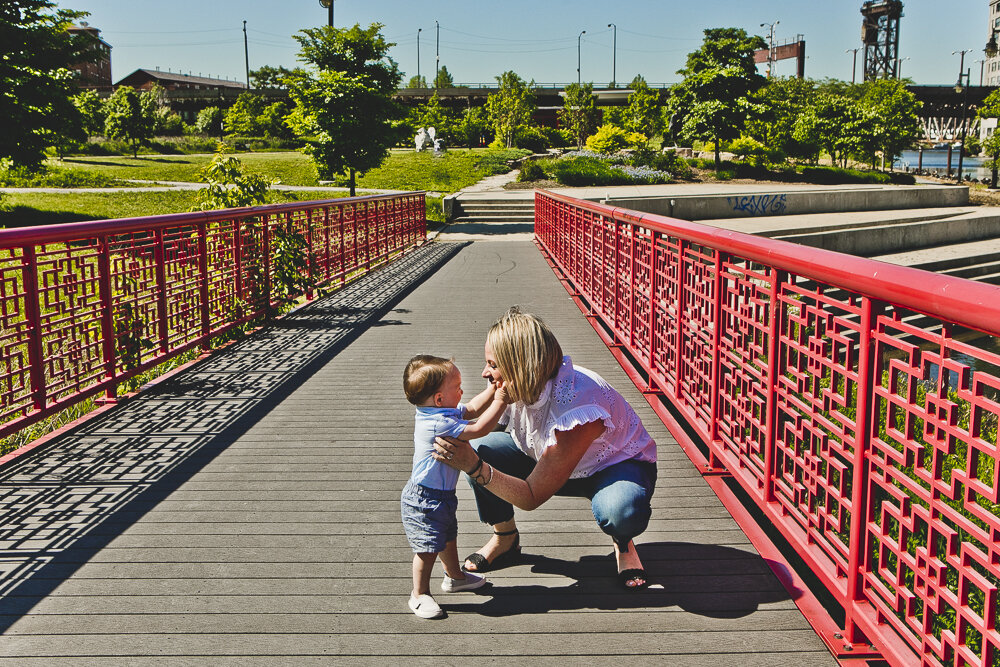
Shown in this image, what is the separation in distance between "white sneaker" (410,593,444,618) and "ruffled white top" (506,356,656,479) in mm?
635

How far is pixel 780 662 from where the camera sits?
8.29 ft

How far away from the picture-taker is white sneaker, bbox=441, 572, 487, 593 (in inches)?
119

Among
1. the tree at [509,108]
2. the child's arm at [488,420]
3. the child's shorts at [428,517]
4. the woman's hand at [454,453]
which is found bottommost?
the child's shorts at [428,517]

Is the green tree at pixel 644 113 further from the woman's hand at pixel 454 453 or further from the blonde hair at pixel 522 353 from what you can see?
the woman's hand at pixel 454 453

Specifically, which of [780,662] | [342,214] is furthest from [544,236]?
[780,662]

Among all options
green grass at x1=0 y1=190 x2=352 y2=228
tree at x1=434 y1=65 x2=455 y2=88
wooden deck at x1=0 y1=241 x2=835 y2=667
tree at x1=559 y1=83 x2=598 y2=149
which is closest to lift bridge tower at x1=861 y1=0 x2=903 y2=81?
tree at x1=434 y1=65 x2=455 y2=88

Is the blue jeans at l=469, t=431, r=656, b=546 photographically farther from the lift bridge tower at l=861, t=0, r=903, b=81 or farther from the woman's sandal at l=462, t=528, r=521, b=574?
the lift bridge tower at l=861, t=0, r=903, b=81

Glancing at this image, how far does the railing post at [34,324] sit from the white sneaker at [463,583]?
10.1 ft

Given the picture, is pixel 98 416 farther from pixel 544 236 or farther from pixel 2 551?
pixel 544 236

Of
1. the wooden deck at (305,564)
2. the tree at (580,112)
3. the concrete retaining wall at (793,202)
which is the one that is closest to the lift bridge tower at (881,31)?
the tree at (580,112)

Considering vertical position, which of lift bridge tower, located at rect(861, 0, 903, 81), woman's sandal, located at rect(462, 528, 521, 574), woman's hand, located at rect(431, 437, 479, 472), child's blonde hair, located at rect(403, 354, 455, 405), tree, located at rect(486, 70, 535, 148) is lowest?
woman's sandal, located at rect(462, 528, 521, 574)

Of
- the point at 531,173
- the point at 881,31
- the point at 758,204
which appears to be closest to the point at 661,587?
the point at 758,204

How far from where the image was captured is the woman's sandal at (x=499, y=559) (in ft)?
10.4

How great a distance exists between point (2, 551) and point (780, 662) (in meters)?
2.92
